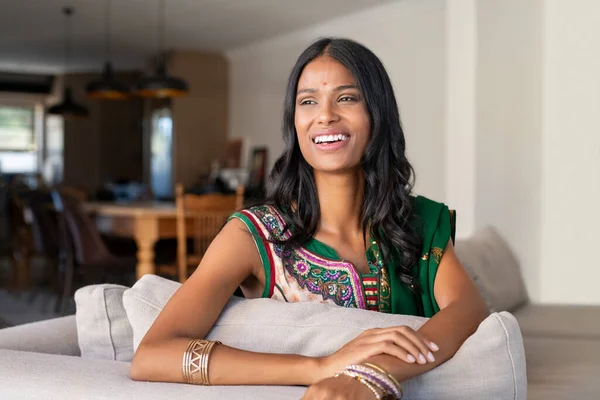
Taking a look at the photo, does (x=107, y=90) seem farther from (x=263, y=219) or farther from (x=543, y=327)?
(x=263, y=219)

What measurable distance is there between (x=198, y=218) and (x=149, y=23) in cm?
349

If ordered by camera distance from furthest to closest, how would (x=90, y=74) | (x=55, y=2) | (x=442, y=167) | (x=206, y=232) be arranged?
1. (x=90, y=74)
2. (x=55, y=2)
3. (x=442, y=167)
4. (x=206, y=232)

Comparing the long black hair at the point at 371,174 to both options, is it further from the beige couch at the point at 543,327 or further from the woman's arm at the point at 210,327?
the beige couch at the point at 543,327

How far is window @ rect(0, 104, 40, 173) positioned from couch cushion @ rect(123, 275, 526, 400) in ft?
41.4

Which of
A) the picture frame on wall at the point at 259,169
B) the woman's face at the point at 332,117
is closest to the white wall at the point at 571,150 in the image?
the woman's face at the point at 332,117

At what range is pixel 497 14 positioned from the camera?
4.10m

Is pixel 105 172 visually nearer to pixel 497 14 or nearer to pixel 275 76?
pixel 275 76

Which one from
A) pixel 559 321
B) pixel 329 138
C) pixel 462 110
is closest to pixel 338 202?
pixel 329 138

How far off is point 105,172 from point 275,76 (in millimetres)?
4776

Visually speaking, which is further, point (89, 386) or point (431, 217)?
point (431, 217)

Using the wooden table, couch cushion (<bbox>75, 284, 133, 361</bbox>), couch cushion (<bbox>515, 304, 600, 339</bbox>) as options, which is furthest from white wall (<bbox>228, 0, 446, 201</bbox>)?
couch cushion (<bbox>75, 284, 133, 361</bbox>)

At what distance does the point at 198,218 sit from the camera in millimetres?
4977

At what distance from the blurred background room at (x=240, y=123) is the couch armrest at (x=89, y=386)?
0.59 m

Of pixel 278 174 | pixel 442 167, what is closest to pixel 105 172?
pixel 442 167
